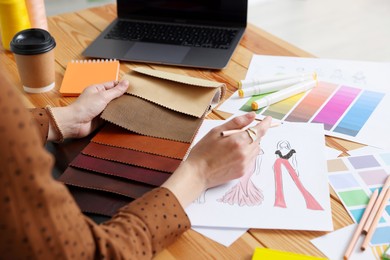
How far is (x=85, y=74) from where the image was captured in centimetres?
126

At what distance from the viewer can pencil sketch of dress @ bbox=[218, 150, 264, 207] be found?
35.3 inches

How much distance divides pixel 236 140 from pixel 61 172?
0.33 meters

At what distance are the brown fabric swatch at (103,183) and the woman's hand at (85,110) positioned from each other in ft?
0.43

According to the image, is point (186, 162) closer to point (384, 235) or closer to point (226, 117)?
Answer: point (226, 117)

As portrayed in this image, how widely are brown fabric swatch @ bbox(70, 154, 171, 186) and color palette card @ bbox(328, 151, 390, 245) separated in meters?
0.31

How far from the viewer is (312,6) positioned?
9.46 feet

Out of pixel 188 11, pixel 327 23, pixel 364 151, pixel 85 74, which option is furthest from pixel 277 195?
pixel 327 23

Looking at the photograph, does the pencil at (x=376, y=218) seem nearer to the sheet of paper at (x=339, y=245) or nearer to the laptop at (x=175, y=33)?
the sheet of paper at (x=339, y=245)

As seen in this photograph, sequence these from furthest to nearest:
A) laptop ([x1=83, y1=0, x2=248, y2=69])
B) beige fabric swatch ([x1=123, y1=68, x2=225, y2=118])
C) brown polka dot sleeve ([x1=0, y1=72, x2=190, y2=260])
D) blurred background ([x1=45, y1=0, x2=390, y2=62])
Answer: blurred background ([x1=45, y1=0, x2=390, y2=62])
laptop ([x1=83, y1=0, x2=248, y2=69])
beige fabric swatch ([x1=123, y1=68, x2=225, y2=118])
brown polka dot sleeve ([x1=0, y1=72, x2=190, y2=260])

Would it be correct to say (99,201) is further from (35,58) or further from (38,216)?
(35,58)

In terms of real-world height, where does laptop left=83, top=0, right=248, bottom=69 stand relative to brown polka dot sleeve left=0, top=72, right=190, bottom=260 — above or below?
below

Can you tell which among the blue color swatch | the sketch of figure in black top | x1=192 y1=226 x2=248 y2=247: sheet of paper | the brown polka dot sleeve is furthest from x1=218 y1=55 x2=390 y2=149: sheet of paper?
the brown polka dot sleeve

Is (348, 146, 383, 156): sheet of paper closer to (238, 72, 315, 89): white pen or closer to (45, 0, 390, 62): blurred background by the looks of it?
(238, 72, 315, 89): white pen

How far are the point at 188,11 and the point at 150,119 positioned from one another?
511 mm
